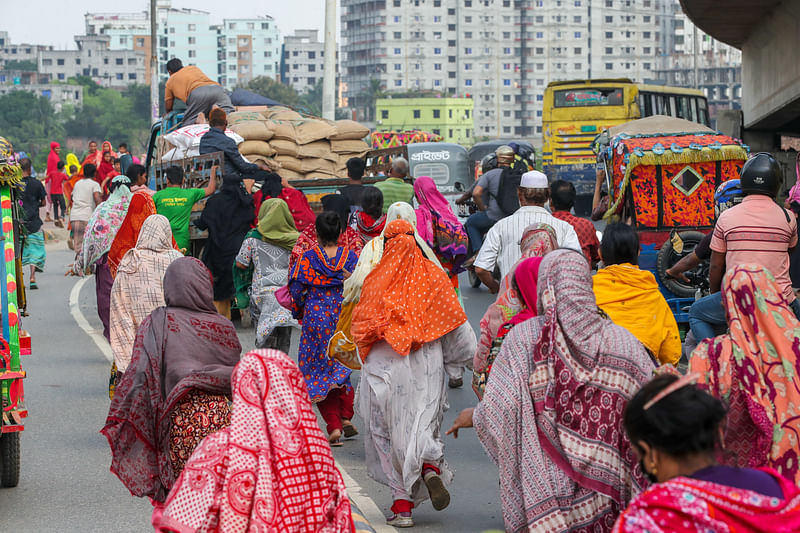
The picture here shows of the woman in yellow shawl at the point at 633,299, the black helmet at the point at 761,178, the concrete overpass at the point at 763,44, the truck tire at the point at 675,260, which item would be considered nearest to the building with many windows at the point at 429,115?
the concrete overpass at the point at 763,44

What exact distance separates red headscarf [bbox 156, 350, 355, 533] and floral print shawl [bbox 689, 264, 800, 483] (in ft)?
4.74

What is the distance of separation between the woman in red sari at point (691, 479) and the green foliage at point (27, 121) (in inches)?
4363

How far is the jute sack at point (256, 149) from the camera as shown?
14500 millimetres

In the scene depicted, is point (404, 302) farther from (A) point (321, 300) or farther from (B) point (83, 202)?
(B) point (83, 202)

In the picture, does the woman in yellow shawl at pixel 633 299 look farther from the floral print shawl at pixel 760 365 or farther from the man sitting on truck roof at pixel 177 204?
the man sitting on truck roof at pixel 177 204

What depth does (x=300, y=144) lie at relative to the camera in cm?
1488

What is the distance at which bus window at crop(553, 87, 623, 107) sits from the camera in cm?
3381

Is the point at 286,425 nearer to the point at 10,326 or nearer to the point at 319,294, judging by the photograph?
the point at 10,326

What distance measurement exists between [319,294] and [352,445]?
111 cm

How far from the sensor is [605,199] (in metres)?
11.9

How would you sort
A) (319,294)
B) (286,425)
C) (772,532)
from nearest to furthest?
1. (772,532)
2. (286,425)
3. (319,294)

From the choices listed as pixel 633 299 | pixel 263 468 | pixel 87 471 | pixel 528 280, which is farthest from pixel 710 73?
pixel 263 468

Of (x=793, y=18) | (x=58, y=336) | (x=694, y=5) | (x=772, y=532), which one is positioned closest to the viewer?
(x=772, y=532)

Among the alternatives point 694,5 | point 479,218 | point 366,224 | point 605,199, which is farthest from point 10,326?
point 694,5
